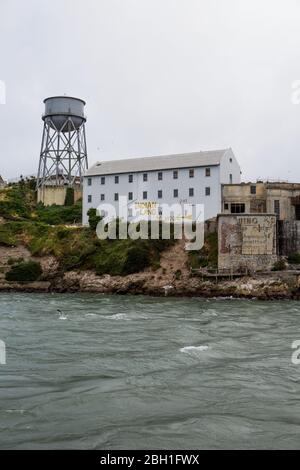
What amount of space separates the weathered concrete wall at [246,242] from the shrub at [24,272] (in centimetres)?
2163

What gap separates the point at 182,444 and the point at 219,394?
4.05 meters

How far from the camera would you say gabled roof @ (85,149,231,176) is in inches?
2581

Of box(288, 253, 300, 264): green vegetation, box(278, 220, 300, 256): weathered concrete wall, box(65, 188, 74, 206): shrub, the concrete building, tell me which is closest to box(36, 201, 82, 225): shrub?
box(65, 188, 74, 206): shrub

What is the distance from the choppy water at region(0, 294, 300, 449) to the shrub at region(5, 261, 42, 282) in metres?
30.1

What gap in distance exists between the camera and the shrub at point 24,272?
6028 cm

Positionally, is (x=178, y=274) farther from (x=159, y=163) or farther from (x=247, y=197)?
(x=159, y=163)

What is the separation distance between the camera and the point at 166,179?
2660 inches

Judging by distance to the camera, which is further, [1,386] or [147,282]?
[147,282]

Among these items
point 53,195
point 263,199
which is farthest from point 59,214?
point 263,199

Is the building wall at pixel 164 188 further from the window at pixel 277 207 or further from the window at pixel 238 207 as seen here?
the window at pixel 277 207

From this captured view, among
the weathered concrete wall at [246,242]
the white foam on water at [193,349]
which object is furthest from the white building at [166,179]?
the white foam on water at [193,349]

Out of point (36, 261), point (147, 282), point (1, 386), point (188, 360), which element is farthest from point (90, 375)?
point (36, 261)

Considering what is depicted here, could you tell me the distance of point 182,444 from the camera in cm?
1216
